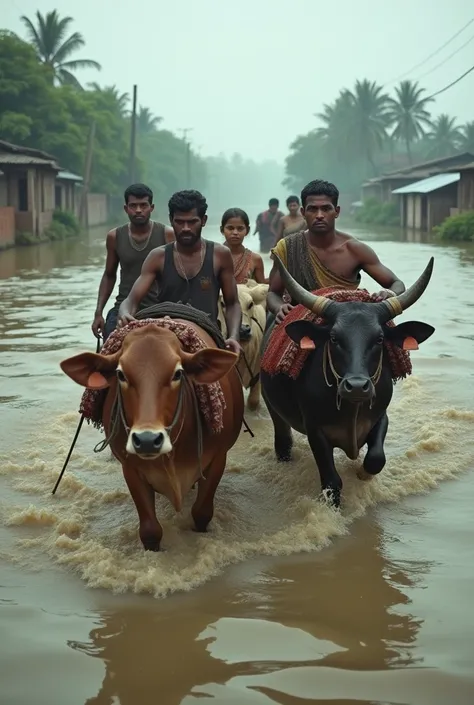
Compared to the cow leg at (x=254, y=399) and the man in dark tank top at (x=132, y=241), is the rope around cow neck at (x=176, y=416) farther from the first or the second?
the cow leg at (x=254, y=399)

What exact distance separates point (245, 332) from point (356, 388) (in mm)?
2392

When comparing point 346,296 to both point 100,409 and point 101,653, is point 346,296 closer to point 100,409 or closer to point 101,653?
point 100,409

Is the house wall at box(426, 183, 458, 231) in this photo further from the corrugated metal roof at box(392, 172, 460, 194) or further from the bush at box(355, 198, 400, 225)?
the bush at box(355, 198, 400, 225)

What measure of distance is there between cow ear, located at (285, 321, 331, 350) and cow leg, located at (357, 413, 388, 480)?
74 centimetres

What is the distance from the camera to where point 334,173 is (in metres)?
90.8

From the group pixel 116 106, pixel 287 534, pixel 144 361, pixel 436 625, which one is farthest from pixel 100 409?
pixel 116 106

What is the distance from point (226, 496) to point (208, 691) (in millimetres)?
2533

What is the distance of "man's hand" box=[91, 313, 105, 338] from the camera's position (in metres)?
7.05

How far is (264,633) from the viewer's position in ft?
13.3

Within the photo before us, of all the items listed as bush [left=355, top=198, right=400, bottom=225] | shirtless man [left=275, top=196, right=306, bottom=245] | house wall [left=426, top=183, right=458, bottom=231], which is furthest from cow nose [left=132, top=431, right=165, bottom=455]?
bush [left=355, top=198, right=400, bottom=225]

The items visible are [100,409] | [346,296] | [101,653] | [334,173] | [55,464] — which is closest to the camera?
[101,653]

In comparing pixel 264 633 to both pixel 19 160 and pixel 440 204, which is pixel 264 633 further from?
pixel 440 204

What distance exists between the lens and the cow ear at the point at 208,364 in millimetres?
4516

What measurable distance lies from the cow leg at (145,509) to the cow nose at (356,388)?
123 centimetres
